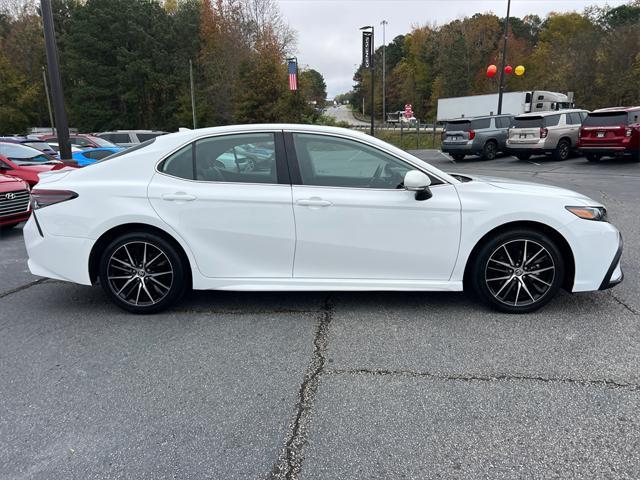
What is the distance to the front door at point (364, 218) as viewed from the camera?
3689 mm

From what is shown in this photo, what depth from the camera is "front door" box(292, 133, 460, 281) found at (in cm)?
369

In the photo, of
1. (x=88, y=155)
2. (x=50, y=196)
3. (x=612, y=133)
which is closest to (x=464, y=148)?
(x=612, y=133)

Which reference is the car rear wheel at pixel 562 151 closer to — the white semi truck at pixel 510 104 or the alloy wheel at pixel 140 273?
the white semi truck at pixel 510 104

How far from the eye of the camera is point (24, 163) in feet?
33.2

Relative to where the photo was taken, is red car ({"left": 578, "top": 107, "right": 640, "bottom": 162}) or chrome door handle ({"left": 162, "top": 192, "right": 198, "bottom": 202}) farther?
red car ({"left": 578, "top": 107, "right": 640, "bottom": 162})

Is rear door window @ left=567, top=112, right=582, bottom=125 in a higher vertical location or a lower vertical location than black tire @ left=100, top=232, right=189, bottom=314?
higher

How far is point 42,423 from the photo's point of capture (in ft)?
8.28

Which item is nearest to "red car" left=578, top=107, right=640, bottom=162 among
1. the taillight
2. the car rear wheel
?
the car rear wheel

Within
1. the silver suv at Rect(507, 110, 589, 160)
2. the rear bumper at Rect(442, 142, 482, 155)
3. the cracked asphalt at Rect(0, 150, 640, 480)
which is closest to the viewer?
the cracked asphalt at Rect(0, 150, 640, 480)

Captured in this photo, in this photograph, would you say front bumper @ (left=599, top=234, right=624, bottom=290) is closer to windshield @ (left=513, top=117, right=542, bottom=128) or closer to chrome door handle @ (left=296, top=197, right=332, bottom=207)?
chrome door handle @ (left=296, top=197, right=332, bottom=207)

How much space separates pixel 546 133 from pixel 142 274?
1713 cm

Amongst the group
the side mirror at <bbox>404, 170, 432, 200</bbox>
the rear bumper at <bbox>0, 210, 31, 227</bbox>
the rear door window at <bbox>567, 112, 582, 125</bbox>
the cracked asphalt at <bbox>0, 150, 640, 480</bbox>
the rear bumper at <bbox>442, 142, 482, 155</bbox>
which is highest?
the rear door window at <bbox>567, 112, 582, 125</bbox>

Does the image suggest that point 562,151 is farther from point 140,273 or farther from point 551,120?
point 140,273

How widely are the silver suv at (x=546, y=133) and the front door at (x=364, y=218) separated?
15.4 meters
